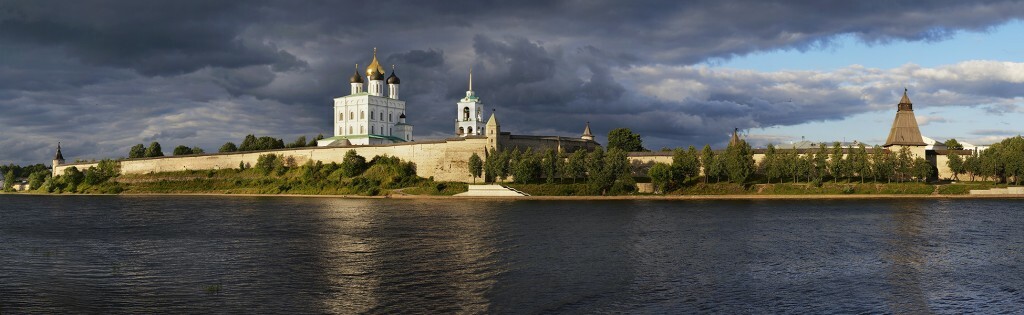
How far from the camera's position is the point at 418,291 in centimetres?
1731

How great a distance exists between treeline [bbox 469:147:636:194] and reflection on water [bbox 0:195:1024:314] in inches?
707

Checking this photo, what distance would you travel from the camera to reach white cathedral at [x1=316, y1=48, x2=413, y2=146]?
80312 millimetres

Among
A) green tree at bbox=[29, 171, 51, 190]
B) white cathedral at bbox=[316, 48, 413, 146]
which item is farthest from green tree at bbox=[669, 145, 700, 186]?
green tree at bbox=[29, 171, 51, 190]

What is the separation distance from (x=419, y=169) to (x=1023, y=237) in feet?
145

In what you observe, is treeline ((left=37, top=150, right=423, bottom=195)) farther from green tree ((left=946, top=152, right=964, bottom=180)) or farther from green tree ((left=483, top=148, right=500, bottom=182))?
green tree ((left=946, top=152, right=964, bottom=180))

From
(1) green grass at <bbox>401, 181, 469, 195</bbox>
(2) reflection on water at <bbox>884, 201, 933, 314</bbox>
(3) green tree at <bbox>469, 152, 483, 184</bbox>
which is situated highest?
(3) green tree at <bbox>469, 152, 483, 184</bbox>

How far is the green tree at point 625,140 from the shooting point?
76.4 m

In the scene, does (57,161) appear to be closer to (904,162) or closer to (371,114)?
(371,114)

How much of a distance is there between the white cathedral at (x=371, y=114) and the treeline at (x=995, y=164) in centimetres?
5054

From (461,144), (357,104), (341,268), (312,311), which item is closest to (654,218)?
(341,268)

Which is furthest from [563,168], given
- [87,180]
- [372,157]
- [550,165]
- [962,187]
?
[87,180]

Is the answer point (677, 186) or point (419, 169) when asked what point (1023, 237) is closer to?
point (677, 186)

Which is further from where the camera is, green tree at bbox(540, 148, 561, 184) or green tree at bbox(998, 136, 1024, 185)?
green tree at bbox(540, 148, 561, 184)

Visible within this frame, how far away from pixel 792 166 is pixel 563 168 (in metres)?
15.9
